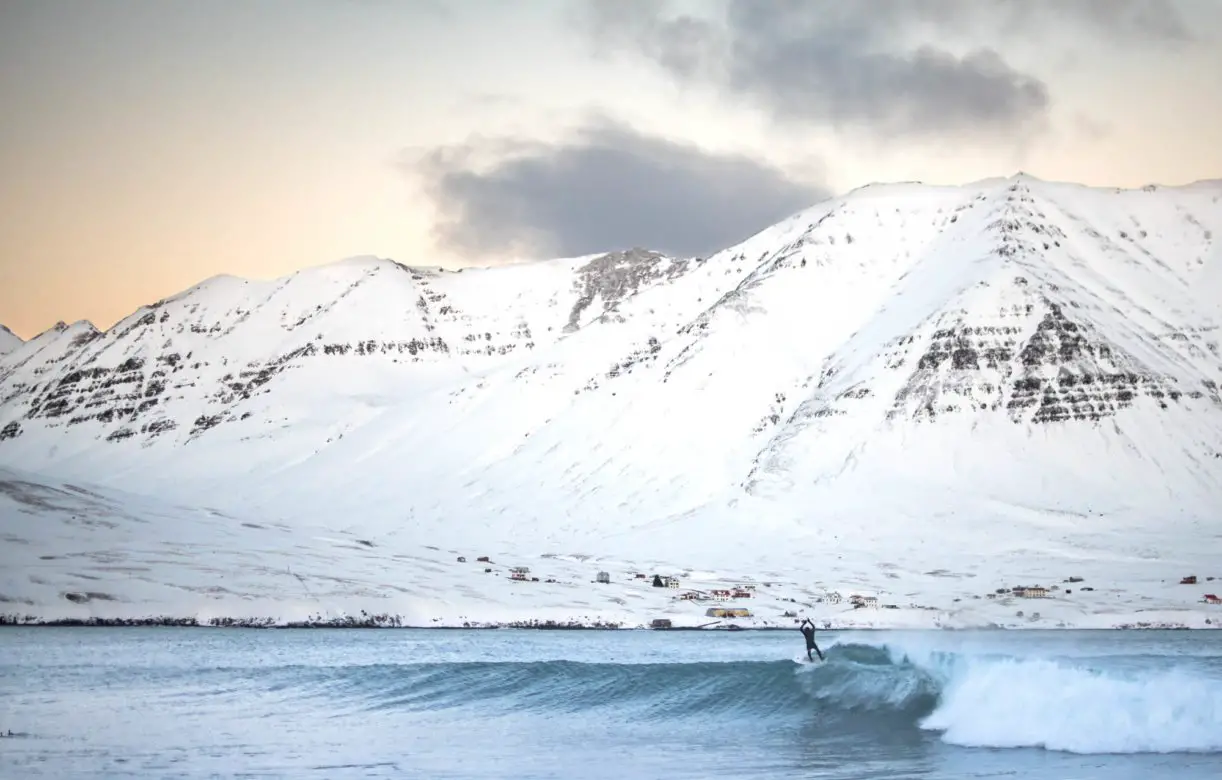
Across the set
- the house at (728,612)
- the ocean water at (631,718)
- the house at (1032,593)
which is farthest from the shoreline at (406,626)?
the ocean water at (631,718)

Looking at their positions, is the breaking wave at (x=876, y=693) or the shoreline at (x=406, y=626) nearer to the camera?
the breaking wave at (x=876, y=693)

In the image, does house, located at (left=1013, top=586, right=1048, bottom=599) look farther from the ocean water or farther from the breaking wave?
the breaking wave

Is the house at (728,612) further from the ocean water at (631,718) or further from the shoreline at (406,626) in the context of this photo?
the ocean water at (631,718)

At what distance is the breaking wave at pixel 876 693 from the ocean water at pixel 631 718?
0.08 m

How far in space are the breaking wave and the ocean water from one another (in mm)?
79

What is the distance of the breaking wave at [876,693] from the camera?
122 ft

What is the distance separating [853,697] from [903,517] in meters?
150

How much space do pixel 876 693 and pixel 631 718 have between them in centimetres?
869

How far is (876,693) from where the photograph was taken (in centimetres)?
4959

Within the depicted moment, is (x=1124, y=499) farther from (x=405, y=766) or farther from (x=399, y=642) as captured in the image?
(x=405, y=766)

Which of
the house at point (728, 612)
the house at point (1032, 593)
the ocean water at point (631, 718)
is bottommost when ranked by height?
the ocean water at point (631, 718)

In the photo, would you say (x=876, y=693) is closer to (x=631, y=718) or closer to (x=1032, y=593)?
(x=631, y=718)

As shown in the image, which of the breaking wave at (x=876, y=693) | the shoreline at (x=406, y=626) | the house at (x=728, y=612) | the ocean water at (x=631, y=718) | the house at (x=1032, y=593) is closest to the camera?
the ocean water at (x=631, y=718)

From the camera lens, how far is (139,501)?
6585 inches
